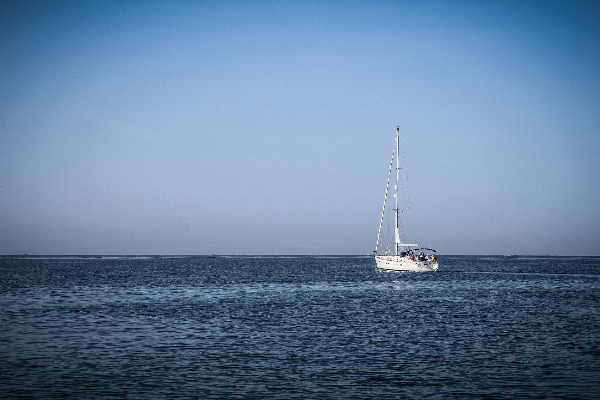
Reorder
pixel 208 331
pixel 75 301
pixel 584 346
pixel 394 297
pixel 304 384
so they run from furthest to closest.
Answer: pixel 394 297, pixel 75 301, pixel 208 331, pixel 584 346, pixel 304 384

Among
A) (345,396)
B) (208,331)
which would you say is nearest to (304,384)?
(345,396)

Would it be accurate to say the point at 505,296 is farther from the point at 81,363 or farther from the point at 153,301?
the point at 81,363

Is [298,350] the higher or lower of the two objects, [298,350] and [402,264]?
the lower

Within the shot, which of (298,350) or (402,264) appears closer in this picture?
(298,350)

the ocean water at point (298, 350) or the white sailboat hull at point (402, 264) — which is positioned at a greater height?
the white sailboat hull at point (402, 264)

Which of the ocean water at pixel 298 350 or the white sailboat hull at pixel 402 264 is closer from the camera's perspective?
the ocean water at pixel 298 350

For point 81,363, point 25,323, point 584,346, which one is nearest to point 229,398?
point 81,363

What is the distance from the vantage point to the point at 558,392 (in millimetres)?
24000

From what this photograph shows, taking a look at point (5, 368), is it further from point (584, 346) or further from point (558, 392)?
point (584, 346)

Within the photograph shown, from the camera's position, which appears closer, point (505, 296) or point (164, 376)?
point (164, 376)

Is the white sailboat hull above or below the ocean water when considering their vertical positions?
above

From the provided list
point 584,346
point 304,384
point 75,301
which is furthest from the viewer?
point 75,301

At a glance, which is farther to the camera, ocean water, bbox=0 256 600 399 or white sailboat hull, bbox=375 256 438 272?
white sailboat hull, bbox=375 256 438 272

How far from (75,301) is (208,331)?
92.7 feet
